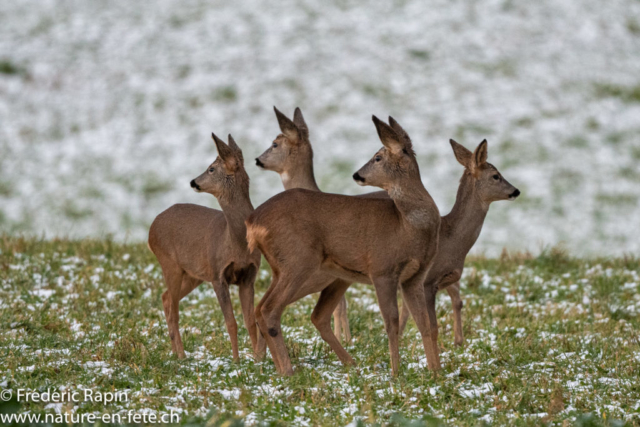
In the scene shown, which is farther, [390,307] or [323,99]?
[323,99]

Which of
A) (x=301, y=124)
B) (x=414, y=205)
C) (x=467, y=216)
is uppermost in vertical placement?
(x=301, y=124)

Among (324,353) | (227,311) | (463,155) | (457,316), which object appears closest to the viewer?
(227,311)

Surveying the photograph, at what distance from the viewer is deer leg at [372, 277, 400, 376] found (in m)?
6.62

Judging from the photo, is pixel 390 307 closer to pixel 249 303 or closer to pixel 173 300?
pixel 249 303

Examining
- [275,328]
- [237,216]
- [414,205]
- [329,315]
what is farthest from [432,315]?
[237,216]

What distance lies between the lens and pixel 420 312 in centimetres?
687

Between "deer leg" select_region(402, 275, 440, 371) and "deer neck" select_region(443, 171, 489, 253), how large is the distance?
1.00m

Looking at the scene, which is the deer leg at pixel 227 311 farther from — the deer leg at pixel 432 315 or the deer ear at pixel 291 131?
the deer ear at pixel 291 131

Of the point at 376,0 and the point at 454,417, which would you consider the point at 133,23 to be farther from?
the point at 454,417

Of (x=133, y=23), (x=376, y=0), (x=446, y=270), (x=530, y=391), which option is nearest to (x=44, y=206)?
(x=133, y=23)

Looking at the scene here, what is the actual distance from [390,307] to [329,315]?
3.21 ft

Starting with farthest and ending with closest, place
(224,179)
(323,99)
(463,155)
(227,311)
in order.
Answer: (323,99) → (463,155) → (224,179) → (227,311)

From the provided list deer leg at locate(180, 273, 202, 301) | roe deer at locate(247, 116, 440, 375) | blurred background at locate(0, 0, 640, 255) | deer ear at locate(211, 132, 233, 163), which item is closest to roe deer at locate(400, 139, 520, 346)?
roe deer at locate(247, 116, 440, 375)

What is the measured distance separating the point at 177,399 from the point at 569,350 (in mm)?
3843
